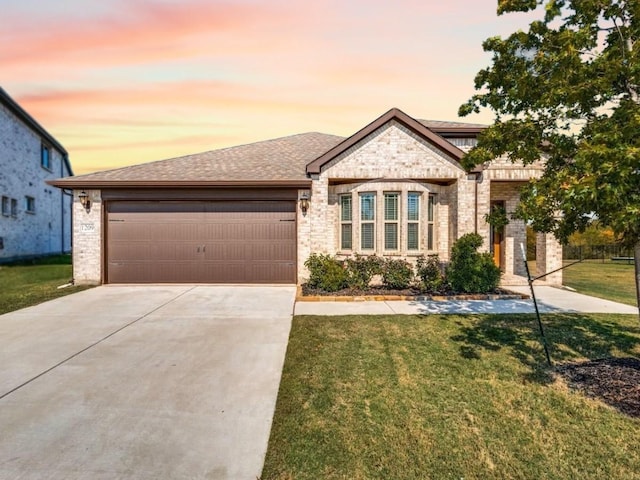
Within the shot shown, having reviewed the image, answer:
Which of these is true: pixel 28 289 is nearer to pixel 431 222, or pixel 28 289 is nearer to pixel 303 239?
pixel 303 239

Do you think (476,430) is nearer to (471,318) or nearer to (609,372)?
(609,372)

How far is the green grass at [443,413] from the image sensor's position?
113 inches

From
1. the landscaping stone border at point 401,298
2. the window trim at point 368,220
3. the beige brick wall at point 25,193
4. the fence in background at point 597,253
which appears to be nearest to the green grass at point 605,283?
the landscaping stone border at point 401,298

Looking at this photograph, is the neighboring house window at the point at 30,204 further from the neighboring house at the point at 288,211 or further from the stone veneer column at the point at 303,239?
the stone veneer column at the point at 303,239

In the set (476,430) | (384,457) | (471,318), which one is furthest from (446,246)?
(384,457)

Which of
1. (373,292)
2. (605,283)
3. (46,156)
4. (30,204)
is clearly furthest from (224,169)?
(46,156)

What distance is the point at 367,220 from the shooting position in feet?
36.5

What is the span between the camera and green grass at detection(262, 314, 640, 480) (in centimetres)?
287

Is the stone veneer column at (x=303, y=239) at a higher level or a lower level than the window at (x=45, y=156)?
lower

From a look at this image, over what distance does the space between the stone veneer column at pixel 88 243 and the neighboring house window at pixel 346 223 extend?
8195mm

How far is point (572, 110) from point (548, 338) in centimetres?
382

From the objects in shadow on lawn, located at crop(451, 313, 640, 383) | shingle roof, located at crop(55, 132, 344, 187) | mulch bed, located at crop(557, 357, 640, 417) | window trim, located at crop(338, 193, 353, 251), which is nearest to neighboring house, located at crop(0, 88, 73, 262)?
shingle roof, located at crop(55, 132, 344, 187)

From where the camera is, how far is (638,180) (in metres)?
3.53

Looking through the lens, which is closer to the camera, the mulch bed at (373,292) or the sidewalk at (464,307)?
the sidewalk at (464,307)
